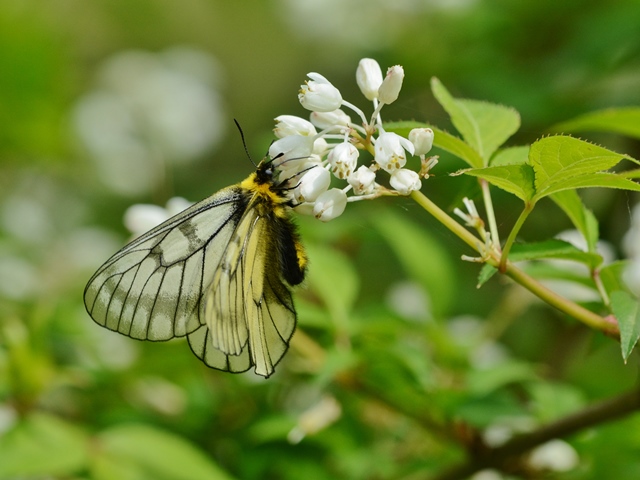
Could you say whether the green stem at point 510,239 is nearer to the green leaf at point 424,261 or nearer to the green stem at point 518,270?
the green stem at point 518,270

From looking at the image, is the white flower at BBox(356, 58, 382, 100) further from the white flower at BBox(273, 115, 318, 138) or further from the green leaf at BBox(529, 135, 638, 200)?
the green leaf at BBox(529, 135, 638, 200)

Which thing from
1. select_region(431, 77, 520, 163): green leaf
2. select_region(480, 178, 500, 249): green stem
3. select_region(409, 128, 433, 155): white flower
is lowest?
select_region(480, 178, 500, 249): green stem

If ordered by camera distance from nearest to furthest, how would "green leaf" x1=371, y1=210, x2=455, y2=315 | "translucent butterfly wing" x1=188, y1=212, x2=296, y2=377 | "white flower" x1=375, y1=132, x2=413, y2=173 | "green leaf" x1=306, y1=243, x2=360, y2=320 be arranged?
"white flower" x1=375, y1=132, x2=413, y2=173 < "translucent butterfly wing" x1=188, y1=212, x2=296, y2=377 < "green leaf" x1=306, y1=243, x2=360, y2=320 < "green leaf" x1=371, y1=210, x2=455, y2=315

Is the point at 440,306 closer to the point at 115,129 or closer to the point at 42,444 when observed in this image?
the point at 42,444

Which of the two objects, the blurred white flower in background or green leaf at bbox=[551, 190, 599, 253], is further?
the blurred white flower in background

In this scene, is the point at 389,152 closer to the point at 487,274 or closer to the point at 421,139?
the point at 421,139

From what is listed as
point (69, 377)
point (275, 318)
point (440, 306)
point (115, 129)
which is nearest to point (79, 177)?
point (115, 129)

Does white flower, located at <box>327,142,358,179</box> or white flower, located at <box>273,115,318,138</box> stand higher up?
white flower, located at <box>273,115,318,138</box>

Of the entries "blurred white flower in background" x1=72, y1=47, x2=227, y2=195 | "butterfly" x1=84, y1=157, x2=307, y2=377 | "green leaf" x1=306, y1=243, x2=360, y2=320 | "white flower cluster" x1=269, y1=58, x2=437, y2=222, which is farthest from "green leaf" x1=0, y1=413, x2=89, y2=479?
"blurred white flower in background" x1=72, y1=47, x2=227, y2=195

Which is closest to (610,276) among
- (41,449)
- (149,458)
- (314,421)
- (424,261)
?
(314,421)
